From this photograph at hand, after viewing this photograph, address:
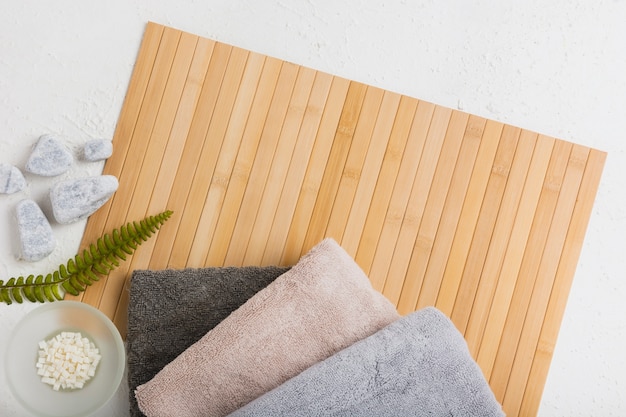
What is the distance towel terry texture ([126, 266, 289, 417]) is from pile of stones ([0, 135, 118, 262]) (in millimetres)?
172

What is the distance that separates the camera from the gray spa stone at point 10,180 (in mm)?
1252

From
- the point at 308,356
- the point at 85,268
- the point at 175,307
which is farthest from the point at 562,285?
the point at 85,268

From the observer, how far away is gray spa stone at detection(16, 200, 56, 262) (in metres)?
1.24

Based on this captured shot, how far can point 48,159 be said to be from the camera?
1260 mm

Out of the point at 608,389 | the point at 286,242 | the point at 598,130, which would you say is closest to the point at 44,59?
the point at 286,242

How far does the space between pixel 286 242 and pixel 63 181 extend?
0.46 m

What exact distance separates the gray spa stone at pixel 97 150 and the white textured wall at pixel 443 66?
0.10 ft

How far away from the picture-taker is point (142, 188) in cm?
129

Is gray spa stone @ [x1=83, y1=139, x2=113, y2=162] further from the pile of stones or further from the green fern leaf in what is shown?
the green fern leaf


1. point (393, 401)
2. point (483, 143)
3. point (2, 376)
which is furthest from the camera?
point (483, 143)

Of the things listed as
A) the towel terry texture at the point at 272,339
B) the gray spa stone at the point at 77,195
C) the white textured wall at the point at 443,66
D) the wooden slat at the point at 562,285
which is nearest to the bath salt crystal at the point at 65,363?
the towel terry texture at the point at 272,339

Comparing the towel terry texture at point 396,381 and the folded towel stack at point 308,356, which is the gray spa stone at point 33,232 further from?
the towel terry texture at point 396,381

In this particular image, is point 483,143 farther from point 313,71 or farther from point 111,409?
point 111,409

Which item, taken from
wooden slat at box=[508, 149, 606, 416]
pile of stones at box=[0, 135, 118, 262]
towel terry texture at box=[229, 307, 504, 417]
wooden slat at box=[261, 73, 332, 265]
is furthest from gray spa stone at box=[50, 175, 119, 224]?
wooden slat at box=[508, 149, 606, 416]
